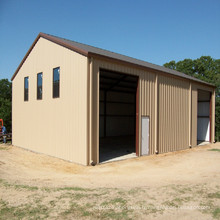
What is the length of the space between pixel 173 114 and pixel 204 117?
780 centimetres

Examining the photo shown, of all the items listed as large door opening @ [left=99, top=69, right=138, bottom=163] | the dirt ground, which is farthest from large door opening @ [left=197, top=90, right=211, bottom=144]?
the dirt ground

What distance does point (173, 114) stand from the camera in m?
15.4

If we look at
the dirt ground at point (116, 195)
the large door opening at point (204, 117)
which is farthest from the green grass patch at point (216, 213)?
the large door opening at point (204, 117)

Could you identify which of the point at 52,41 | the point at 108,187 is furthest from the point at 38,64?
the point at 108,187

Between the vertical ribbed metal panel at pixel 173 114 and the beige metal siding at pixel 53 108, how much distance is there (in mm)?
5881

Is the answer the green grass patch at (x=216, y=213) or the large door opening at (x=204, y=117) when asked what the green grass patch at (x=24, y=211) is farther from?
the large door opening at (x=204, y=117)

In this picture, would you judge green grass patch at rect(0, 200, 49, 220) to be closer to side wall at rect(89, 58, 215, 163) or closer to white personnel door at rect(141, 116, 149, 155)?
side wall at rect(89, 58, 215, 163)

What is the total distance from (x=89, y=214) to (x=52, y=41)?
11109 mm

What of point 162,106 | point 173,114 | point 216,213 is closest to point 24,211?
point 216,213

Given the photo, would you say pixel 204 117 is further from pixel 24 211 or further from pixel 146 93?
pixel 24 211

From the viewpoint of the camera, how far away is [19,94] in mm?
16969

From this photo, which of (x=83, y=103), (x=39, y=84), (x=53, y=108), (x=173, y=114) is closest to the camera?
(x=83, y=103)

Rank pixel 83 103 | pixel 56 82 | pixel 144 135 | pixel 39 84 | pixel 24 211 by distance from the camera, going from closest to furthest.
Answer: pixel 24 211, pixel 83 103, pixel 56 82, pixel 144 135, pixel 39 84

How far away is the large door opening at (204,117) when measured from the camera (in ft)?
68.9
